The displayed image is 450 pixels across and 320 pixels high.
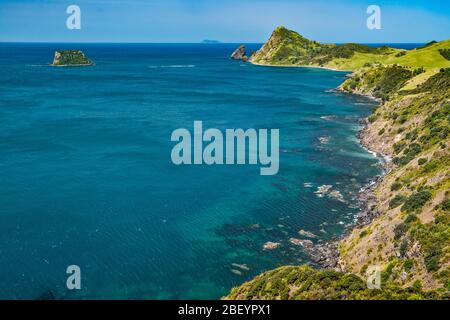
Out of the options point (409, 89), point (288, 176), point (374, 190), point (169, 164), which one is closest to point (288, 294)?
point (374, 190)

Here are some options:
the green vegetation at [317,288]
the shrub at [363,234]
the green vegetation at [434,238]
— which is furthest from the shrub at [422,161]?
the green vegetation at [317,288]

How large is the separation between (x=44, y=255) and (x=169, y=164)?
3423cm

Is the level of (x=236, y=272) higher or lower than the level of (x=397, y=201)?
lower

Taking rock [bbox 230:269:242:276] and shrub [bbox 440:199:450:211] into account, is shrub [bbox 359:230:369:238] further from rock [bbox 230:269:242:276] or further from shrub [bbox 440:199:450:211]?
rock [bbox 230:269:242:276]

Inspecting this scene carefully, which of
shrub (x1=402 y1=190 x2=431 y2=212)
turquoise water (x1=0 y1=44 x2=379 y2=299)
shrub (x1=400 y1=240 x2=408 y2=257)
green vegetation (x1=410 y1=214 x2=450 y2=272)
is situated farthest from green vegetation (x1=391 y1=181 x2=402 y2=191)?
shrub (x1=400 y1=240 x2=408 y2=257)

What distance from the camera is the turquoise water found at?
44031 mm

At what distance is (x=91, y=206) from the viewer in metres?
59.3

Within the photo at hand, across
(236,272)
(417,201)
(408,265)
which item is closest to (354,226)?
(417,201)

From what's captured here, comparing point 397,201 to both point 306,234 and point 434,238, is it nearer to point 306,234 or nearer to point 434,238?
point 306,234

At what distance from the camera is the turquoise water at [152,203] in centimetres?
4403

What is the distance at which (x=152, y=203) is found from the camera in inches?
2398

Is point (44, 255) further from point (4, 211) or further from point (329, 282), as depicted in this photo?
point (329, 282)

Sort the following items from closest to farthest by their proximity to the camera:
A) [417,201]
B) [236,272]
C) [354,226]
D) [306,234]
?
1. [236,272]
2. [417,201]
3. [306,234]
4. [354,226]

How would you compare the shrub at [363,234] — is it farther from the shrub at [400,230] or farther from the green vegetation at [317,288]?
the green vegetation at [317,288]
